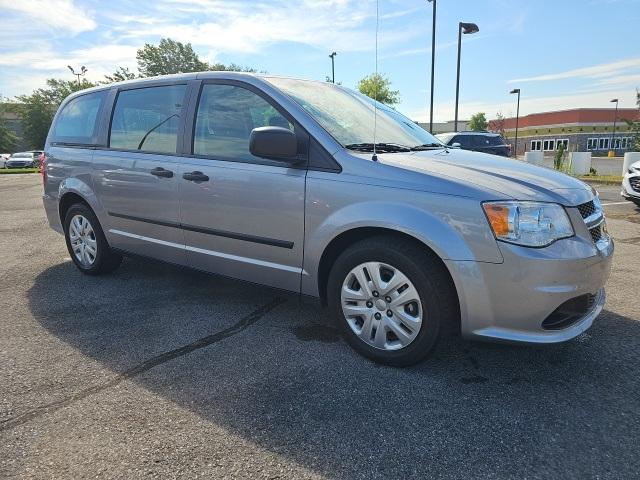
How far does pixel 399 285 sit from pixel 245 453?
1.23m

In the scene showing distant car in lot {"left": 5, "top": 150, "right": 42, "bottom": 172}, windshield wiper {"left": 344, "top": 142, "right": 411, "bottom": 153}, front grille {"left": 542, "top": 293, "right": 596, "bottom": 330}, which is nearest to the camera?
front grille {"left": 542, "top": 293, "right": 596, "bottom": 330}

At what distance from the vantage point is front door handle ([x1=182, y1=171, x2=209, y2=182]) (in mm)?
3501

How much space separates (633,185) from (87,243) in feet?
29.4

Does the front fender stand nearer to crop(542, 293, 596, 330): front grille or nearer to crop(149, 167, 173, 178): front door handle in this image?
crop(542, 293, 596, 330): front grille

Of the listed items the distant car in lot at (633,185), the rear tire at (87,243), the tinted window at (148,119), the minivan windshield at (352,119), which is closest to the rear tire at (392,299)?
the minivan windshield at (352,119)

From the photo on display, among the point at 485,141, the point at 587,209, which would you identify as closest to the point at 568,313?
the point at 587,209

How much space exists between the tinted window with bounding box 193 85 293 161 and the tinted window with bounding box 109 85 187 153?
28cm

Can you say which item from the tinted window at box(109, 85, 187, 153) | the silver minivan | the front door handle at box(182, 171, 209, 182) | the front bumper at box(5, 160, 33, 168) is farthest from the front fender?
the front bumper at box(5, 160, 33, 168)

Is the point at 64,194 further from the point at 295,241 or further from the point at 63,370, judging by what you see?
the point at 295,241

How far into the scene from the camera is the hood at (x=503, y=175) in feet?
8.52

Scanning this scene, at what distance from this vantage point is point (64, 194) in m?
4.88

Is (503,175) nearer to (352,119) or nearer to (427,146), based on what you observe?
(427,146)

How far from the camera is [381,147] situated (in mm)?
3209

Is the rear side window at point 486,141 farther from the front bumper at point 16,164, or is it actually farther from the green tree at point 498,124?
the green tree at point 498,124
